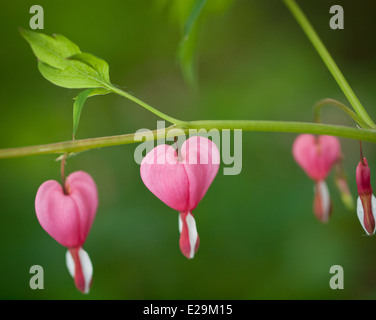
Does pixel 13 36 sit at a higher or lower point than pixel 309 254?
higher

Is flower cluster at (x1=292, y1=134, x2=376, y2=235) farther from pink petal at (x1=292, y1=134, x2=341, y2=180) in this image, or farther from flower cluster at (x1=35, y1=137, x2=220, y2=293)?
flower cluster at (x1=35, y1=137, x2=220, y2=293)

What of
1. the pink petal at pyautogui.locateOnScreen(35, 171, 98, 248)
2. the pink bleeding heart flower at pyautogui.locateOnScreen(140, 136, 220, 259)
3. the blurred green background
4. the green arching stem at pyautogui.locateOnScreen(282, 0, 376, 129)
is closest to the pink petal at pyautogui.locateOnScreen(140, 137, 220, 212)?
the pink bleeding heart flower at pyautogui.locateOnScreen(140, 136, 220, 259)

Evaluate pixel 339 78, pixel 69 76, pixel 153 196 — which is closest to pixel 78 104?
pixel 69 76

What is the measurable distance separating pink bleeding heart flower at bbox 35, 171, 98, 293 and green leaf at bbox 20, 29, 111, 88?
18cm

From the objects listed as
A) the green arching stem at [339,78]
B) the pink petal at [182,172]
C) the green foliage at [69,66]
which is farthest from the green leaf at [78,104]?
the green arching stem at [339,78]

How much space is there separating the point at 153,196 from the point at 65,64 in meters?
1.30

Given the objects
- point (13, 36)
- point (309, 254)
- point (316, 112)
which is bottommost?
point (309, 254)

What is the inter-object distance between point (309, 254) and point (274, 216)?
0.67ft

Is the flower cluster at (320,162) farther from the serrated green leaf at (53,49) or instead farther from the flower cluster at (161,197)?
the serrated green leaf at (53,49)

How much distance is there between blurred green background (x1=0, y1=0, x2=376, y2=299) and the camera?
191 cm

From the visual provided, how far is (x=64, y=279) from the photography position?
6.16 ft
